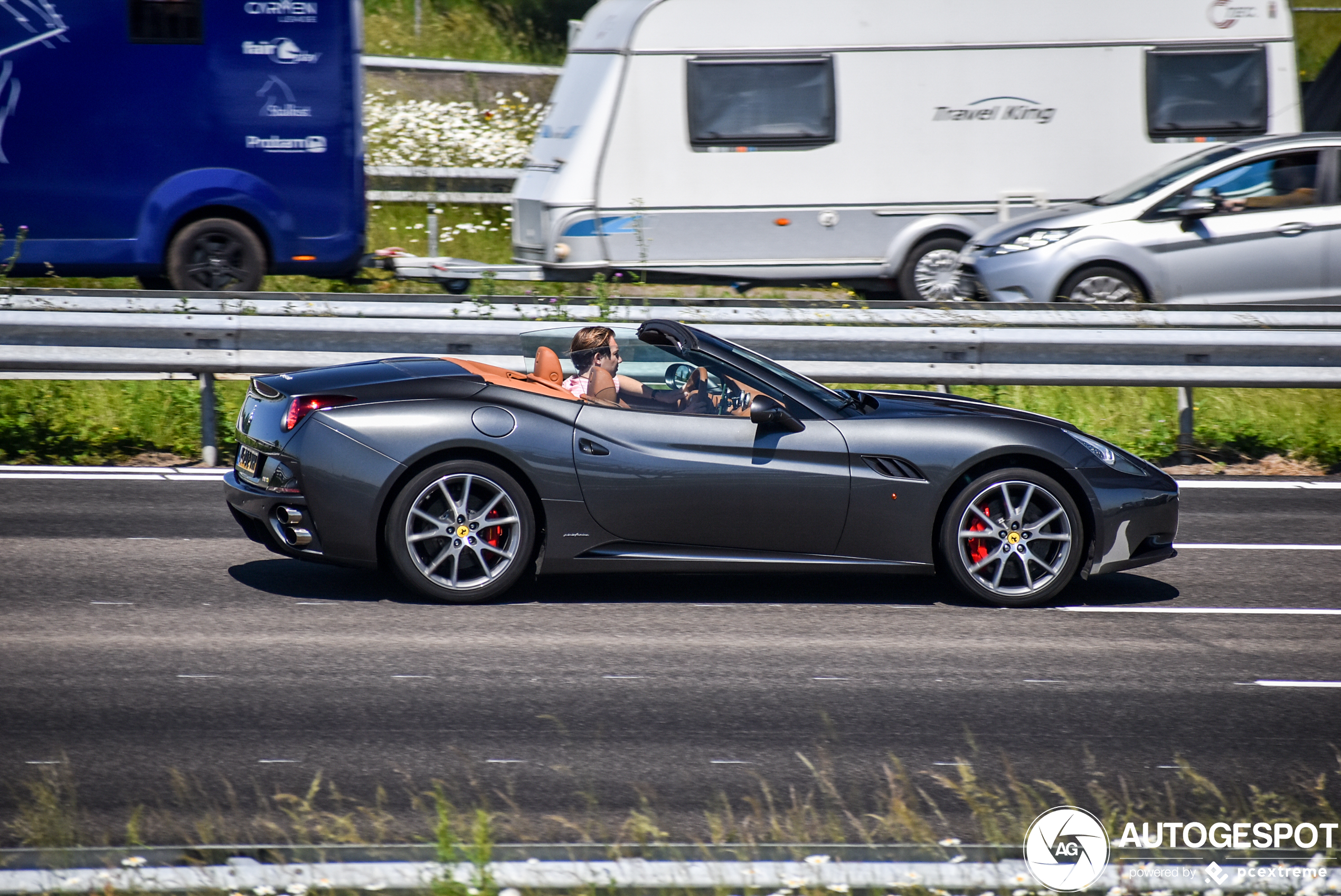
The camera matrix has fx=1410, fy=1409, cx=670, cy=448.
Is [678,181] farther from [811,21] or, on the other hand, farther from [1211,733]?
[1211,733]

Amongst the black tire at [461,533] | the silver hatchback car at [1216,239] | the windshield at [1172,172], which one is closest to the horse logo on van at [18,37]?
the black tire at [461,533]

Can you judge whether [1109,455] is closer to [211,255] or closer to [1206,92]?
[1206,92]

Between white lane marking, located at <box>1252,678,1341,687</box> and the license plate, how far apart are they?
425 cm

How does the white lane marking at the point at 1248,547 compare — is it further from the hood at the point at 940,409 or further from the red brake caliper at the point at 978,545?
the red brake caliper at the point at 978,545

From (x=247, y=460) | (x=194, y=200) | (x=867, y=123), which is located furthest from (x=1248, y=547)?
(x=194, y=200)

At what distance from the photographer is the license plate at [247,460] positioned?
245 inches

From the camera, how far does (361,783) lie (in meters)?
4.27

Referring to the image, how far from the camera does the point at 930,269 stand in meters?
13.7

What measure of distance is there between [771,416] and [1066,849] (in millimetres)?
2836

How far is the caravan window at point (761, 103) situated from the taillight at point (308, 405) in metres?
8.07

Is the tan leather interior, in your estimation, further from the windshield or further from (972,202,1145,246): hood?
the windshield

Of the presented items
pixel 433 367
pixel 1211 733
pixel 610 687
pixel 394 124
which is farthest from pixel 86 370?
pixel 394 124

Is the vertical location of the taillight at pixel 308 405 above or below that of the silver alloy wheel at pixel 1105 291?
below

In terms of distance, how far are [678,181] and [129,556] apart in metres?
7.81
